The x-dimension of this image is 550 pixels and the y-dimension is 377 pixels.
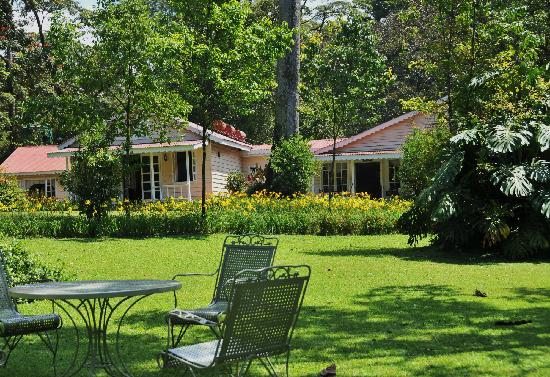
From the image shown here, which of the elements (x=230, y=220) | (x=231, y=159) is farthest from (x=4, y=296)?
(x=231, y=159)

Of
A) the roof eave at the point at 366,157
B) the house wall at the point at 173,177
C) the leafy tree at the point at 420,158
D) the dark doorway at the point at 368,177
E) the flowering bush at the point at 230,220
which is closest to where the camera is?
the flowering bush at the point at 230,220

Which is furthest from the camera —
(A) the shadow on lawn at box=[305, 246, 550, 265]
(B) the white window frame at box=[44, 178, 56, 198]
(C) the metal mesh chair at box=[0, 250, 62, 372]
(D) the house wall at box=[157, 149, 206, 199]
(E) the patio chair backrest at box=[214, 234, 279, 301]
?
(B) the white window frame at box=[44, 178, 56, 198]

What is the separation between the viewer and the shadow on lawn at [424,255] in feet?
44.9

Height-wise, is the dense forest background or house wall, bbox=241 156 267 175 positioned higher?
the dense forest background

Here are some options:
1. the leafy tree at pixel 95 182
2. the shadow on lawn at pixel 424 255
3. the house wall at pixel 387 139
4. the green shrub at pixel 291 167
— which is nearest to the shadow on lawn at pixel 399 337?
the shadow on lawn at pixel 424 255

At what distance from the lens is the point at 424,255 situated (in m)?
14.6

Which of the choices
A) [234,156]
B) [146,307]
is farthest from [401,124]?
[146,307]

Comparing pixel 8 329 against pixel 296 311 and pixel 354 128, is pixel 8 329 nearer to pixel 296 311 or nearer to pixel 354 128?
pixel 296 311

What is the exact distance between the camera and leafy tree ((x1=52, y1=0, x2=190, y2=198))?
19.5m

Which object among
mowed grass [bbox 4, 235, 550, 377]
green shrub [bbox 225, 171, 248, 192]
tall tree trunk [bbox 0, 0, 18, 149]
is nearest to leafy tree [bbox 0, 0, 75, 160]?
tall tree trunk [bbox 0, 0, 18, 149]

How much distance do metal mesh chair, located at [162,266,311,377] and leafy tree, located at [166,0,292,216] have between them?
46.5 feet

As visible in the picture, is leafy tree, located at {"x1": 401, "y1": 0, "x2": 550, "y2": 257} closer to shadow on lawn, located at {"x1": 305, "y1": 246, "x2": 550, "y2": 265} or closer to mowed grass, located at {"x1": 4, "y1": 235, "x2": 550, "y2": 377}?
shadow on lawn, located at {"x1": 305, "y1": 246, "x2": 550, "y2": 265}

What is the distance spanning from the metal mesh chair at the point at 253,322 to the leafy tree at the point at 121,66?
15.0 meters

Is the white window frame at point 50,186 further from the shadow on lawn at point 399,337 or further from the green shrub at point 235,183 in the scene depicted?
the shadow on lawn at point 399,337
